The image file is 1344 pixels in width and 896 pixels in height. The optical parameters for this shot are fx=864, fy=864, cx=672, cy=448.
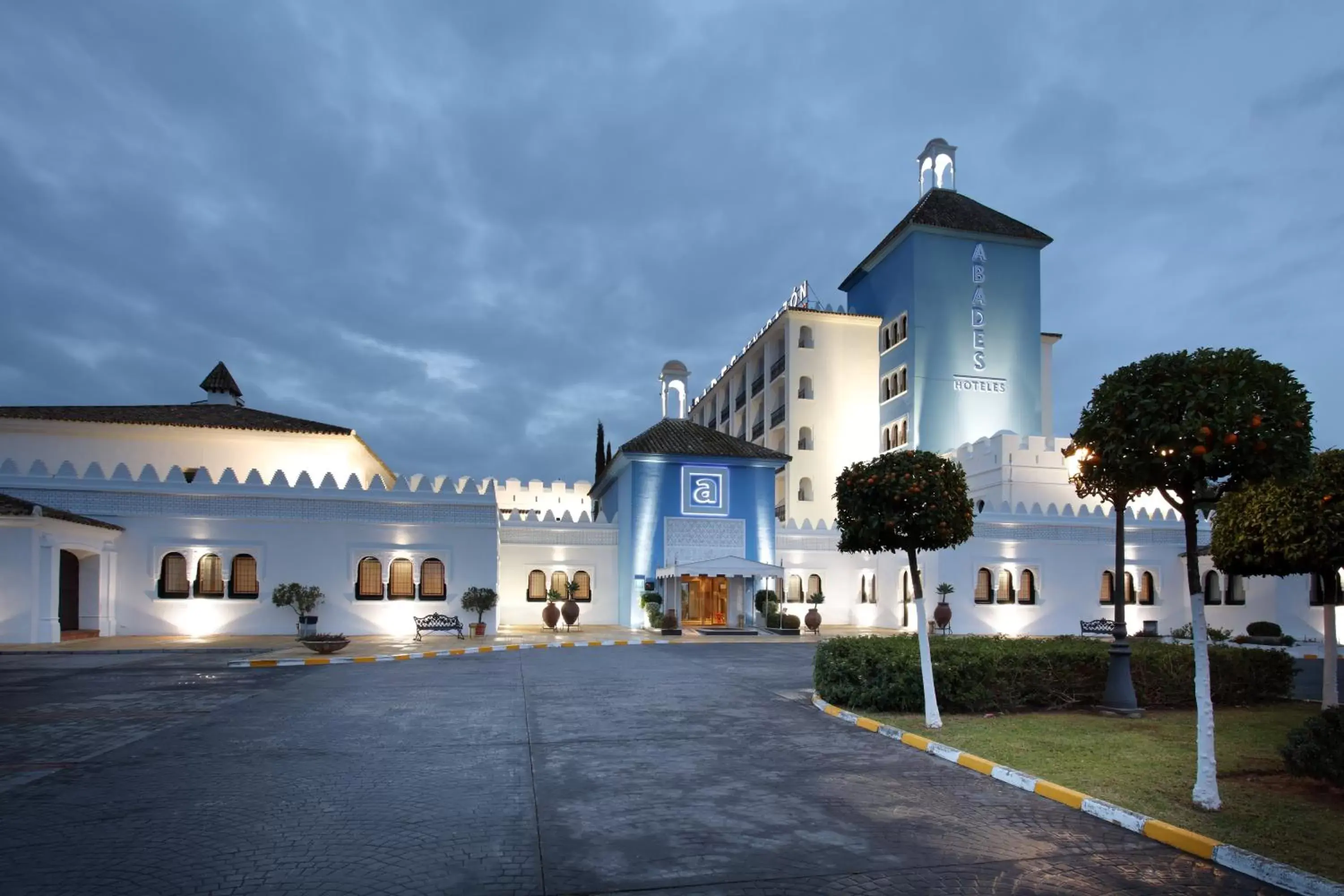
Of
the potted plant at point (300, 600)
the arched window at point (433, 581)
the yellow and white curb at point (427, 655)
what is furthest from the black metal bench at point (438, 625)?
the yellow and white curb at point (427, 655)

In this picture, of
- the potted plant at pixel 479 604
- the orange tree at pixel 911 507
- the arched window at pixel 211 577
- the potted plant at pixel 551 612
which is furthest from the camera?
the potted plant at pixel 551 612

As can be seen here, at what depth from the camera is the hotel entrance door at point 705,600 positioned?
1321 inches

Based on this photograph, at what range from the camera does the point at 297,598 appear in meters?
25.9

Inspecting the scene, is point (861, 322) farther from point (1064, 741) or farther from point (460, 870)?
point (460, 870)

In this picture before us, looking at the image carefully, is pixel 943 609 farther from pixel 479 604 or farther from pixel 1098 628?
pixel 479 604

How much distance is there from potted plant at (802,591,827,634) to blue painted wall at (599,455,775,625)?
251 centimetres

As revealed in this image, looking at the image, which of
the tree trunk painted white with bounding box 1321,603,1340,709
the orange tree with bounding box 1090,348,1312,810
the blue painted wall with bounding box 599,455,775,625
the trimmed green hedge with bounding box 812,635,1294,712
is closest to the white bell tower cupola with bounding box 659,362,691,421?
the blue painted wall with bounding box 599,455,775,625

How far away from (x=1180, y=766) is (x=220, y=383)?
132 ft

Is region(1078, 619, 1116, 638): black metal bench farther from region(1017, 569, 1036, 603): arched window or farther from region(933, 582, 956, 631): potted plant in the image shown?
region(933, 582, 956, 631): potted plant

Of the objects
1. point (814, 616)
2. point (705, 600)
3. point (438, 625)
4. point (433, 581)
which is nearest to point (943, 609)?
point (814, 616)

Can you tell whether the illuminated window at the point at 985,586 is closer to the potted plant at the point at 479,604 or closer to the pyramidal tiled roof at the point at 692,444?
the pyramidal tiled roof at the point at 692,444

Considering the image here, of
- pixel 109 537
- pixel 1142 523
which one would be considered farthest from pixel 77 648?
pixel 1142 523

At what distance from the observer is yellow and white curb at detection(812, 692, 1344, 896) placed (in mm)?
5379

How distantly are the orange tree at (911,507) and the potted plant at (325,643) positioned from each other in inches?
561
